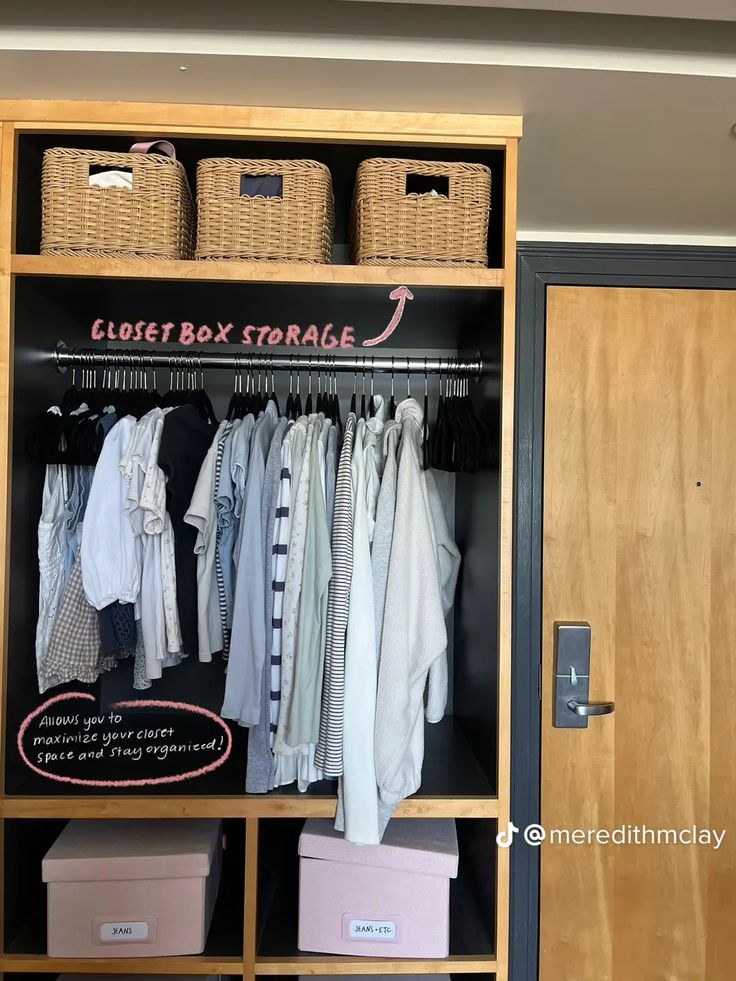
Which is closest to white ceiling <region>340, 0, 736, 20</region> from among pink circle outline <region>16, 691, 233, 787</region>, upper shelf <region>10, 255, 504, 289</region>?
upper shelf <region>10, 255, 504, 289</region>

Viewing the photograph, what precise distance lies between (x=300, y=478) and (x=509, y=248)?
665 millimetres

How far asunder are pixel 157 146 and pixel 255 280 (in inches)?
14.7

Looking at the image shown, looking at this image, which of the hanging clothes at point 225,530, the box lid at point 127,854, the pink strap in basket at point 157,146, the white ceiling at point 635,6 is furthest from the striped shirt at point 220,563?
the white ceiling at point 635,6

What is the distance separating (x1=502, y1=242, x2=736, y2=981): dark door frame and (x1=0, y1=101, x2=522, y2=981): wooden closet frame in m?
0.60

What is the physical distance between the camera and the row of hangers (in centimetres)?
162

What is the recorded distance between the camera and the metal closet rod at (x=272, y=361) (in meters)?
1.75

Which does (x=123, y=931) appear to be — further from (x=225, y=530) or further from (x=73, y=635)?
(x=225, y=530)

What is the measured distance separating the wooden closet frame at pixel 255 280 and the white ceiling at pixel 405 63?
38 mm

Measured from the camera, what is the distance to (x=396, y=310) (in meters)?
1.74

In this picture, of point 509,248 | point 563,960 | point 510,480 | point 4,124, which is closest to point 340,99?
point 509,248

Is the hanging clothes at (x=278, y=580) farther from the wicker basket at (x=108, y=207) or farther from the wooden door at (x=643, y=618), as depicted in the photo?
the wooden door at (x=643, y=618)

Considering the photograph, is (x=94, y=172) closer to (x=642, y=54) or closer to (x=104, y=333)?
(x=104, y=333)

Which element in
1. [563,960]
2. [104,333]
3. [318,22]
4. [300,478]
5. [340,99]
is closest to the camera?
[318,22]

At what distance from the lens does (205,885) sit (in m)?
1.60
